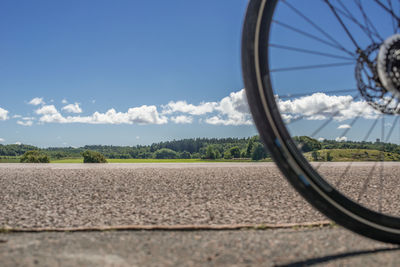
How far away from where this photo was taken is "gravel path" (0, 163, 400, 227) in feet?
15.6

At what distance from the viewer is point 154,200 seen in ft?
19.6

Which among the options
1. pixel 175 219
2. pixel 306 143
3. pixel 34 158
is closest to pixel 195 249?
pixel 306 143

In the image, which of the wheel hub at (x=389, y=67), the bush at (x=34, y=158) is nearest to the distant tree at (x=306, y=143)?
the wheel hub at (x=389, y=67)

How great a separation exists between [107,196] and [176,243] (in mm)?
3409

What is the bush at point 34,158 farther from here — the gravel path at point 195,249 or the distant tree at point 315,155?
the distant tree at point 315,155

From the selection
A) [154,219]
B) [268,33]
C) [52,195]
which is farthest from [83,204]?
[268,33]

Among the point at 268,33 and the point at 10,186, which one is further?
the point at 10,186

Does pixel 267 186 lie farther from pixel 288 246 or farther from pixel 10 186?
pixel 10 186

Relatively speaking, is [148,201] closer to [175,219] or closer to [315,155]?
[175,219]

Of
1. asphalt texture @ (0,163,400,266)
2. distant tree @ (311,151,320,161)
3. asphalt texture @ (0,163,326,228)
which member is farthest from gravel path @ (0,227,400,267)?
distant tree @ (311,151,320,161)

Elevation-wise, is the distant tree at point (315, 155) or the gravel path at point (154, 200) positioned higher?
the distant tree at point (315, 155)

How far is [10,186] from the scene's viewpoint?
24.8 feet

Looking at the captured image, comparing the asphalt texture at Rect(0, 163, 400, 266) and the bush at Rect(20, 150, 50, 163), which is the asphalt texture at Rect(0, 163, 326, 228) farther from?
the bush at Rect(20, 150, 50, 163)

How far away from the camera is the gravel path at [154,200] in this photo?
187 inches
